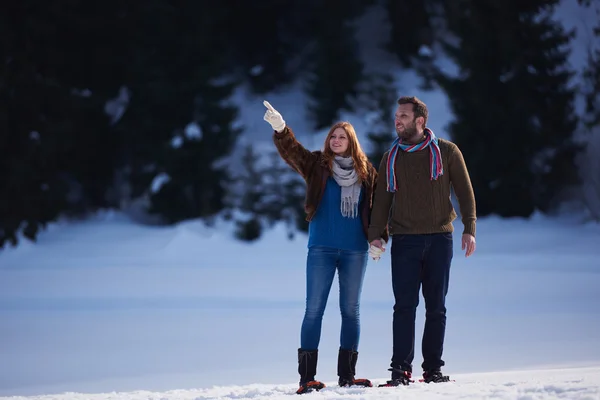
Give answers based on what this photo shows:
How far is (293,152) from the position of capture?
219 inches

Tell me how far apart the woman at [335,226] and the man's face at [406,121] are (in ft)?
0.93

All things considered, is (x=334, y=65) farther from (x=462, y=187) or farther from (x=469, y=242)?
(x=469, y=242)

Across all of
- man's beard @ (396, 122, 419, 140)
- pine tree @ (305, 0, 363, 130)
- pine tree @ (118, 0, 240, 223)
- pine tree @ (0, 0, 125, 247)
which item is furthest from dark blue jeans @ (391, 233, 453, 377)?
pine tree @ (305, 0, 363, 130)

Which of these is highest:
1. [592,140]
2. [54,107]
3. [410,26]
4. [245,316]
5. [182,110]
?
[410,26]

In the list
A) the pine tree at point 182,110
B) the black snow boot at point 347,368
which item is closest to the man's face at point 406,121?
the black snow boot at point 347,368

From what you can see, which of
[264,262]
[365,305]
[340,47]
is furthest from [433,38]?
[365,305]

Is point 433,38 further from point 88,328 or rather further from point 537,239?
point 88,328

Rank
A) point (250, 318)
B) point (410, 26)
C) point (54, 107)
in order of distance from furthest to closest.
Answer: point (410, 26) → point (54, 107) → point (250, 318)

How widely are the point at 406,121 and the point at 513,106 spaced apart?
57.1 feet

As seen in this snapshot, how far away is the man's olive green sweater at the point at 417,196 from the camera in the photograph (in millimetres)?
5457

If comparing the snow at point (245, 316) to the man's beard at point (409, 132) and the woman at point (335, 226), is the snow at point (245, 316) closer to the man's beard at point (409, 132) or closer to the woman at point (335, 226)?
the woman at point (335, 226)

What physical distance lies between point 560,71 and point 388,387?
19.0 m

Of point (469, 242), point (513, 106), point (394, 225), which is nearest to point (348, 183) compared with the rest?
point (394, 225)

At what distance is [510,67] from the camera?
22594 mm
